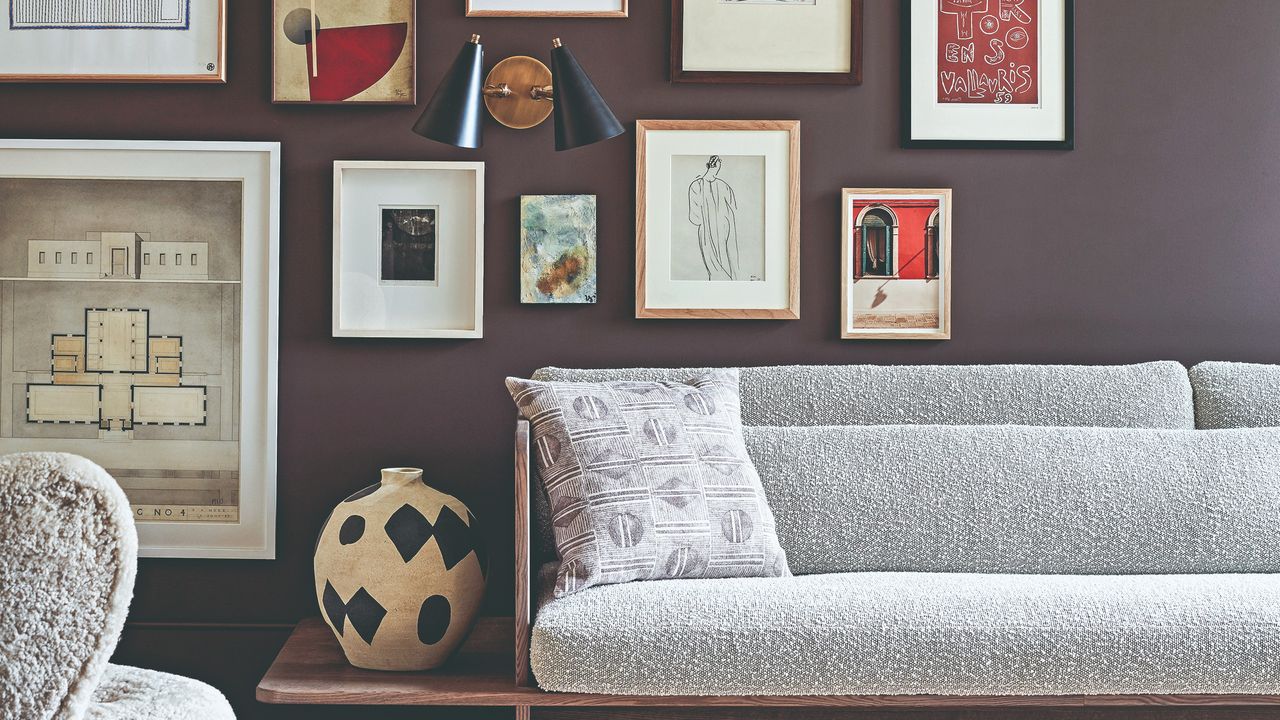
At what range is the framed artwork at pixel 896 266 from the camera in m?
2.14

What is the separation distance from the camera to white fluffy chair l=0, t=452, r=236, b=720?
665mm

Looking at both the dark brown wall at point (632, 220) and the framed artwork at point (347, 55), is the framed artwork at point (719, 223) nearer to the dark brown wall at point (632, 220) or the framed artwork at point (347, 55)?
the dark brown wall at point (632, 220)

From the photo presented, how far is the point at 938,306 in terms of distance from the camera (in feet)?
7.07

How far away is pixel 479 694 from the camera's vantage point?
4.91 feet

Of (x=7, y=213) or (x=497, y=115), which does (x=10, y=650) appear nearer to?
(x=497, y=115)

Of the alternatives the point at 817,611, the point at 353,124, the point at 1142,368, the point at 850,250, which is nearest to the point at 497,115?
the point at 353,124

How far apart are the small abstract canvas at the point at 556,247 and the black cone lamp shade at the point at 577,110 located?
27 centimetres

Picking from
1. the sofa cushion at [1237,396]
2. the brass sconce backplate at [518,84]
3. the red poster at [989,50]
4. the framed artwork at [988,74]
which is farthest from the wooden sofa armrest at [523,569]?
the sofa cushion at [1237,396]

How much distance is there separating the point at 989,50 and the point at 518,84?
1136 millimetres

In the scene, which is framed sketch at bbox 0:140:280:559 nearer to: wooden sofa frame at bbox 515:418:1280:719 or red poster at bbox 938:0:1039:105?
wooden sofa frame at bbox 515:418:1280:719

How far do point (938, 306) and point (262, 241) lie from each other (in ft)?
5.32

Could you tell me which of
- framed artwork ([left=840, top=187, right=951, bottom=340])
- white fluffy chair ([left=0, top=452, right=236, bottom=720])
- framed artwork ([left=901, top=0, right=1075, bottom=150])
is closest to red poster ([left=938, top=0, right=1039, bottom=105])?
framed artwork ([left=901, top=0, right=1075, bottom=150])

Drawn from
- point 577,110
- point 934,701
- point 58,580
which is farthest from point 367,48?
point 934,701

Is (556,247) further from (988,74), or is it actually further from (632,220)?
(988,74)
